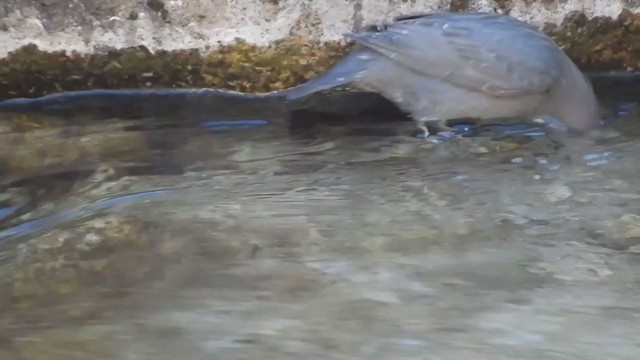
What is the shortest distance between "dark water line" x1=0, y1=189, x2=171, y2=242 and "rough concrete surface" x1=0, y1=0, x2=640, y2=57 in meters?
0.88

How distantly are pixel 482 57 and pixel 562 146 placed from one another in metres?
0.39

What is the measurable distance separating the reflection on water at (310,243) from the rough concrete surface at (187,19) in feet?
0.99

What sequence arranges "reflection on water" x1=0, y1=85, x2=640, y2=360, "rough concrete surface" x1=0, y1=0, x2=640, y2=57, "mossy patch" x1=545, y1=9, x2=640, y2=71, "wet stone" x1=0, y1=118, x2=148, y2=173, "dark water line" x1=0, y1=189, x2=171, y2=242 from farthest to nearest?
"mossy patch" x1=545, y1=9, x2=640, y2=71 → "rough concrete surface" x1=0, y1=0, x2=640, y2=57 → "wet stone" x1=0, y1=118, x2=148, y2=173 → "dark water line" x1=0, y1=189, x2=171, y2=242 → "reflection on water" x1=0, y1=85, x2=640, y2=360

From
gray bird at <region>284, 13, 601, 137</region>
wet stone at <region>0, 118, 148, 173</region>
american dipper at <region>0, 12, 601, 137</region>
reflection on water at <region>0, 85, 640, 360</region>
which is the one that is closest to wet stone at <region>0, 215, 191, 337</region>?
reflection on water at <region>0, 85, 640, 360</region>

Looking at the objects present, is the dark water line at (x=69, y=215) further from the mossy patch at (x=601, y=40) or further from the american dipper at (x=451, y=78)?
the mossy patch at (x=601, y=40)

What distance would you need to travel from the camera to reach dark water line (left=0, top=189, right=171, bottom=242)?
2.01 metres

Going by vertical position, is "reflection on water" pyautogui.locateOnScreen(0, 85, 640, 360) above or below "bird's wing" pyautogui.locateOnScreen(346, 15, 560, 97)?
below

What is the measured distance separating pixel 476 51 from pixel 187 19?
94 centimetres

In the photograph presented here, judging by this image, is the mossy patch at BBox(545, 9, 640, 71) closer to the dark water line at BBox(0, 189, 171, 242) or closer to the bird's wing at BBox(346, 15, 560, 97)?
the bird's wing at BBox(346, 15, 560, 97)

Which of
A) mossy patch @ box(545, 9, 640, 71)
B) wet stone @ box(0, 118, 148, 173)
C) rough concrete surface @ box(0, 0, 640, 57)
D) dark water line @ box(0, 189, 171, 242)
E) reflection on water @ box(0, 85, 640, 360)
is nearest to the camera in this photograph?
reflection on water @ box(0, 85, 640, 360)

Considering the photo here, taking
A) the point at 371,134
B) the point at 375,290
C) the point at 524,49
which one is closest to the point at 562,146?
the point at 524,49

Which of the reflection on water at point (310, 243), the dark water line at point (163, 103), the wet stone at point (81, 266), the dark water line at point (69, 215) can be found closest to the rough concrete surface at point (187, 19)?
the dark water line at point (163, 103)

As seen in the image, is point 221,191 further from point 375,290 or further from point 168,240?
point 375,290

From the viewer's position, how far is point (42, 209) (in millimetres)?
2139
